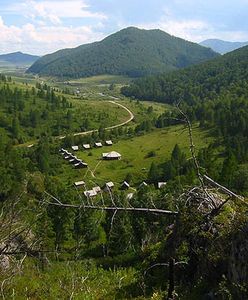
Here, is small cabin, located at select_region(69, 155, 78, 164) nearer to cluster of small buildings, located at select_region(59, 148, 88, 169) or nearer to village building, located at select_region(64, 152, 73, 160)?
cluster of small buildings, located at select_region(59, 148, 88, 169)

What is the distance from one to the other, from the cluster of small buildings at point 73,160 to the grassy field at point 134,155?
1.92 metres

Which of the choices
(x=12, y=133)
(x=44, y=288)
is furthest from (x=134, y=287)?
(x=12, y=133)

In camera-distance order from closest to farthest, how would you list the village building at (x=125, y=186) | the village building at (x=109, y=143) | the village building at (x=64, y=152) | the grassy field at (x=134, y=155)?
1. the village building at (x=125, y=186)
2. the grassy field at (x=134, y=155)
3. the village building at (x=64, y=152)
4. the village building at (x=109, y=143)

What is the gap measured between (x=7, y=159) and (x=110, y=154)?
110ft

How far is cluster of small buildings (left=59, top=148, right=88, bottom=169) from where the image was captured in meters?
134

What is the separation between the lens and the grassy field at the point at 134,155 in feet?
404

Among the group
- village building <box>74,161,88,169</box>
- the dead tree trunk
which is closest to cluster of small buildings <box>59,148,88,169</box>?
village building <box>74,161,88,169</box>

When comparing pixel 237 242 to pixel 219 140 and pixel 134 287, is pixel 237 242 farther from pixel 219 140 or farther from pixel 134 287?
pixel 219 140

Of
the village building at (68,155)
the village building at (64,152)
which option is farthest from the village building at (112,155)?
the village building at (64,152)

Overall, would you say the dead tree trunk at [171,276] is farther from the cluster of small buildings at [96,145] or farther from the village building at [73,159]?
the cluster of small buildings at [96,145]

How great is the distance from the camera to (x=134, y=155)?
141875mm

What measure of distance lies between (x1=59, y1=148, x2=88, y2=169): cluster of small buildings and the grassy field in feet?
6.29

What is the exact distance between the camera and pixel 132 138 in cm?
16050

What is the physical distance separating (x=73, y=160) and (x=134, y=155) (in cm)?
1972
